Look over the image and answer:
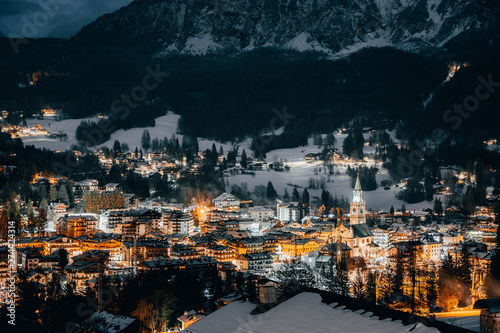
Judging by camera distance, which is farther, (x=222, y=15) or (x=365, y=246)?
(x=222, y=15)

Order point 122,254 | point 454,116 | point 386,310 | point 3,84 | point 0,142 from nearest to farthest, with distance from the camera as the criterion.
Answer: point 386,310, point 122,254, point 0,142, point 454,116, point 3,84

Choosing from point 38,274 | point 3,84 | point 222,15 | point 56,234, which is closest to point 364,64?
point 222,15

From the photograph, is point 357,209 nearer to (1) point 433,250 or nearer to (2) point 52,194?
(1) point 433,250

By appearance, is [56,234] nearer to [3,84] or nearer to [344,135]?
[344,135]

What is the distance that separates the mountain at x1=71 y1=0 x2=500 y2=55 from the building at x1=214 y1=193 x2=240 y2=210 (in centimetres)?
9293

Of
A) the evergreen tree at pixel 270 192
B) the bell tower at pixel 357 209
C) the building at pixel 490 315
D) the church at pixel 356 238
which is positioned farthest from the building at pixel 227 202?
the building at pixel 490 315

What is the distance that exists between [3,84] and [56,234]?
92294 millimetres

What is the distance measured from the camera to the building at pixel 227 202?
79.2 m

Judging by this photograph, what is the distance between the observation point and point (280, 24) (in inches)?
7013

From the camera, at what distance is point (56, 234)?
5969 centimetres

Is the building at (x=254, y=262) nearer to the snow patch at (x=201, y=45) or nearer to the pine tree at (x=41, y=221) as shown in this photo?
the pine tree at (x=41, y=221)

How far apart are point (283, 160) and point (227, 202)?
30086mm

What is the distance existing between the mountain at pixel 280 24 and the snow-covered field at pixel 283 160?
4798 cm

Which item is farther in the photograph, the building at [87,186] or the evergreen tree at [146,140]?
the evergreen tree at [146,140]
